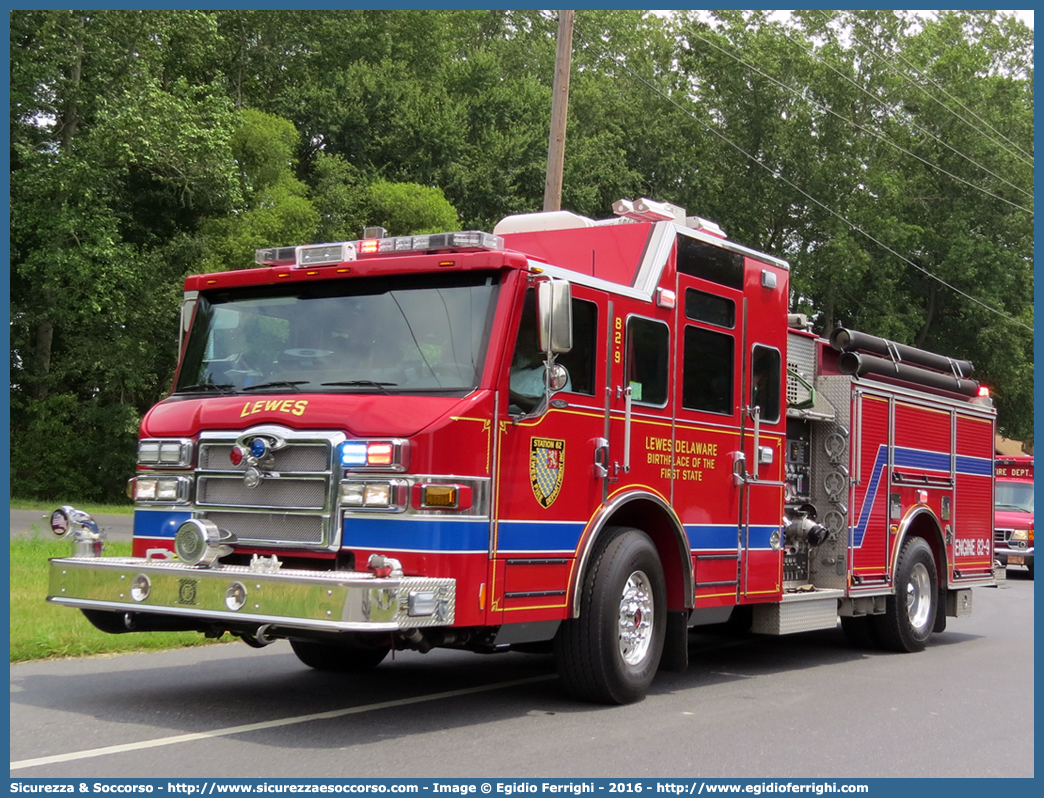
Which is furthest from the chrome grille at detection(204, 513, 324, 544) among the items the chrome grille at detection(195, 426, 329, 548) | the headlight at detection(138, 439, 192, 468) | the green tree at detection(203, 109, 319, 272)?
the green tree at detection(203, 109, 319, 272)

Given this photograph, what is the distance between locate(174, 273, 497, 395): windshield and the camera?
694 centimetres

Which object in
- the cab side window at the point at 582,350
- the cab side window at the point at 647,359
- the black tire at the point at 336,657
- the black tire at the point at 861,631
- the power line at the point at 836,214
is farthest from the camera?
the power line at the point at 836,214

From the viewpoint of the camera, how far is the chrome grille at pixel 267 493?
22.1ft

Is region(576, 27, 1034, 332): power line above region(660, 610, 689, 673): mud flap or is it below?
above

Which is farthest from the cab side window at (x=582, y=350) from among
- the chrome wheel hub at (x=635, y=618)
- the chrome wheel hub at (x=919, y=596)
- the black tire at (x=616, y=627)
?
the chrome wheel hub at (x=919, y=596)

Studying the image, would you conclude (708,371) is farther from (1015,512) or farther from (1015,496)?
(1015,496)

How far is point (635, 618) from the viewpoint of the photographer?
311 inches

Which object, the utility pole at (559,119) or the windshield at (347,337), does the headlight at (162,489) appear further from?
the utility pole at (559,119)

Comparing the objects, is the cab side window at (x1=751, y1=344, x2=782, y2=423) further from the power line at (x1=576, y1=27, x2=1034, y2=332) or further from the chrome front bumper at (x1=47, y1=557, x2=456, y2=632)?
the power line at (x1=576, y1=27, x2=1034, y2=332)

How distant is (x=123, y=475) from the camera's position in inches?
1184

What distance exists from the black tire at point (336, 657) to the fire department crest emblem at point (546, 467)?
2.21m

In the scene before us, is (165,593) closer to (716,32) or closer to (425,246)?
(425,246)

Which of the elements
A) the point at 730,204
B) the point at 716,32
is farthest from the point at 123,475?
the point at 716,32

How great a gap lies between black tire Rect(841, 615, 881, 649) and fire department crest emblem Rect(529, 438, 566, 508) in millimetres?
5340
